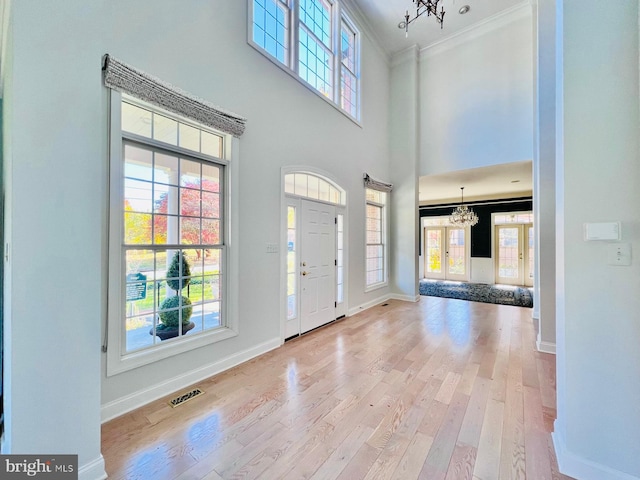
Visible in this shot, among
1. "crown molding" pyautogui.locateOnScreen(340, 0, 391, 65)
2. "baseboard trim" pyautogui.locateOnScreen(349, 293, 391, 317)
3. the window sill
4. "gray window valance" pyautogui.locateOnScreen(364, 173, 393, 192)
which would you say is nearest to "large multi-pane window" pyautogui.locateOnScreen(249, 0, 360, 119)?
"crown molding" pyautogui.locateOnScreen(340, 0, 391, 65)

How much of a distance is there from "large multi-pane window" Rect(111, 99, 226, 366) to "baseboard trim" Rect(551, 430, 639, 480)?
282 cm

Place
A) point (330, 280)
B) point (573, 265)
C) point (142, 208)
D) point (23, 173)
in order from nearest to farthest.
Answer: point (23, 173), point (573, 265), point (142, 208), point (330, 280)

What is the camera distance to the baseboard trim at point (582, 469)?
4.62 feet

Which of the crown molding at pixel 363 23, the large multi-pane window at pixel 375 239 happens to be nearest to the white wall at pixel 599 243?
the large multi-pane window at pixel 375 239

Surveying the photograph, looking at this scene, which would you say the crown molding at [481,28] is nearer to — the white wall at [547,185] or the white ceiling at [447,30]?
the white ceiling at [447,30]

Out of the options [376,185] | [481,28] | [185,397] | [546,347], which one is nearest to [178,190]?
[185,397]

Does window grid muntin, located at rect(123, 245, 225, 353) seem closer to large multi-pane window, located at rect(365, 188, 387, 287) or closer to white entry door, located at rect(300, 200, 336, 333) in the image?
white entry door, located at rect(300, 200, 336, 333)

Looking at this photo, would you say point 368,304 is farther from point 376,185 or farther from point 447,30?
point 447,30

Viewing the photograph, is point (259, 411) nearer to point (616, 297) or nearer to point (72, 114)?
point (72, 114)

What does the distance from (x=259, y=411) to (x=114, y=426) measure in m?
1.03

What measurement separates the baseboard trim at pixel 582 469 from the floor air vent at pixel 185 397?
2592 mm

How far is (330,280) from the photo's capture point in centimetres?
441

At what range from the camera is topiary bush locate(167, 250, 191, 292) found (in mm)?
2479

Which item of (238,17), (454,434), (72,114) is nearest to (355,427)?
(454,434)
